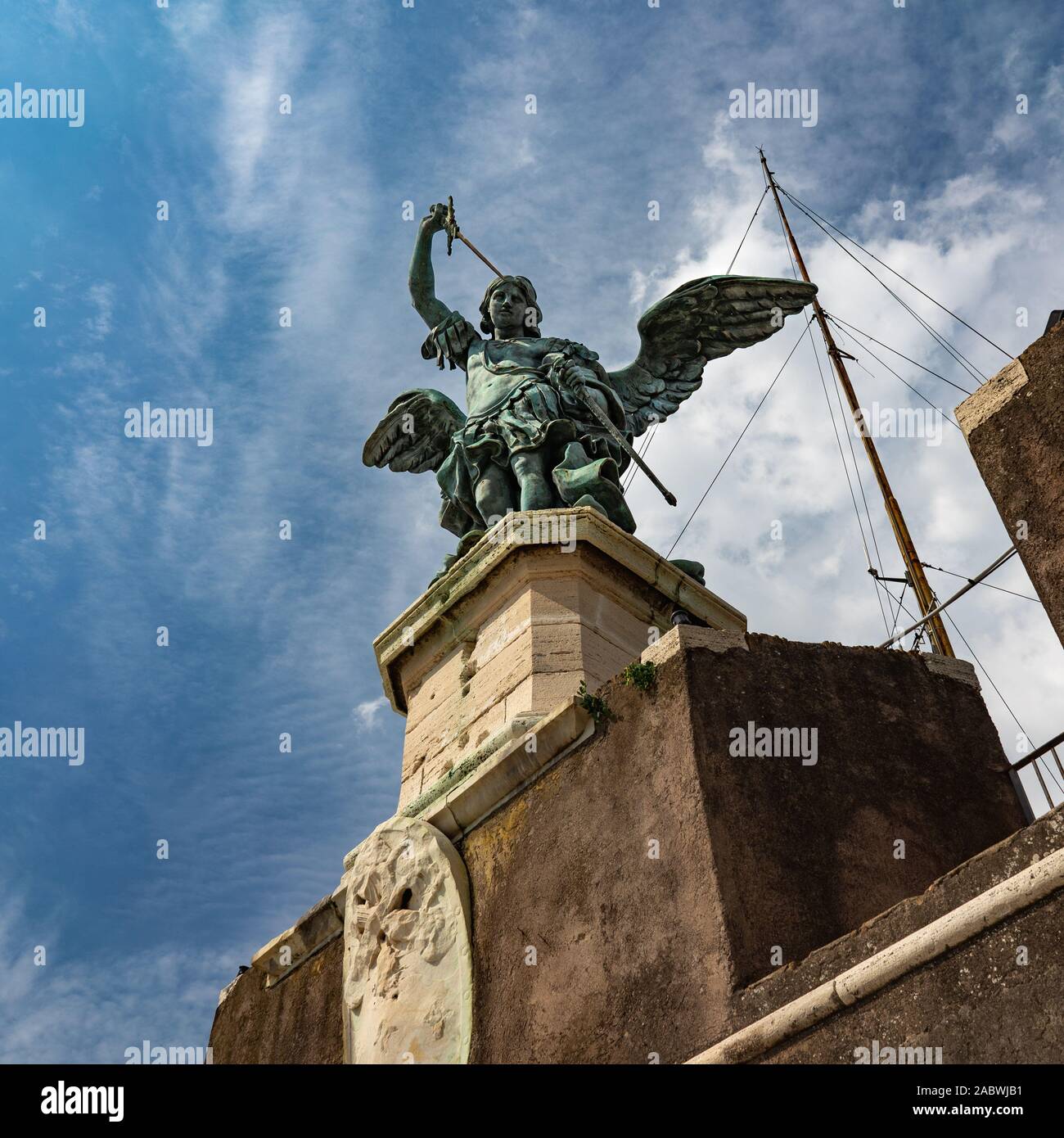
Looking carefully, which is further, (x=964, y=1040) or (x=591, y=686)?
(x=591, y=686)

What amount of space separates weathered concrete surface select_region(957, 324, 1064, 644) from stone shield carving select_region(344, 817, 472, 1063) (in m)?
2.91

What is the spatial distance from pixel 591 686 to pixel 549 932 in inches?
65.9

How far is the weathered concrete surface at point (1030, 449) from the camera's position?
3812 millimetres

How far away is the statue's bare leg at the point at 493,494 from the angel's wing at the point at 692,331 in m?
1.18

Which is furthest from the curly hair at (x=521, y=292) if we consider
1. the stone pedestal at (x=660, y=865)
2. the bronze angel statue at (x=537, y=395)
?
the stone pedestal at (x=660, y=865)

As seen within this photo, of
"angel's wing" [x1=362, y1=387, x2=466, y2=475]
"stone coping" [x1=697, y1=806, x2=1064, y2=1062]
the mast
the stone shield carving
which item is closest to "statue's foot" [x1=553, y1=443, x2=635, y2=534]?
"angel's wing" [x1=362, y1=387, x2=466, y2=475]

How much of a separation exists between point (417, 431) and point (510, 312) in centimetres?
109

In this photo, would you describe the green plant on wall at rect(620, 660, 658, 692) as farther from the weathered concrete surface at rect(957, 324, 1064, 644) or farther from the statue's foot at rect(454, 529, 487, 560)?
the statue's foot at rect(454, 529, 487, 560)

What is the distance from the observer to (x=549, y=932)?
203 inches

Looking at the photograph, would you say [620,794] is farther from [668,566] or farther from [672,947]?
[668,566]

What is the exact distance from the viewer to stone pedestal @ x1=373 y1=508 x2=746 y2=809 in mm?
6711

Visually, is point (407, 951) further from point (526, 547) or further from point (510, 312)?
point (510, 312)

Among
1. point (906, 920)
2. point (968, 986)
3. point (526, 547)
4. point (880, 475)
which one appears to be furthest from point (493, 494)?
point (880, 475)
